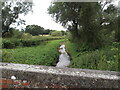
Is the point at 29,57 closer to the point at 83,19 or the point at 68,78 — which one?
the point at 83,19

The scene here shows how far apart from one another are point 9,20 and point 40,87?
371 inches

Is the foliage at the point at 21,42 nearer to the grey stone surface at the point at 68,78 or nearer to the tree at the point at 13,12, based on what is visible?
the tree at the point at 13,12

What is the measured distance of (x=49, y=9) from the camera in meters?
5.36

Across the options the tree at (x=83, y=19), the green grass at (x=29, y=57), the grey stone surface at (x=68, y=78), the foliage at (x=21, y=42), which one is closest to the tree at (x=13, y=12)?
the foliage at (x=21, y=42)

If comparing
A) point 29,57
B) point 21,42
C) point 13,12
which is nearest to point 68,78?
point 29,57

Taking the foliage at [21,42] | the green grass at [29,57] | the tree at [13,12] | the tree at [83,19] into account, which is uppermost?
the tree at [13,12]

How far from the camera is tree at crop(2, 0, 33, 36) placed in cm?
801

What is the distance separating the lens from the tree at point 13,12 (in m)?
8.01

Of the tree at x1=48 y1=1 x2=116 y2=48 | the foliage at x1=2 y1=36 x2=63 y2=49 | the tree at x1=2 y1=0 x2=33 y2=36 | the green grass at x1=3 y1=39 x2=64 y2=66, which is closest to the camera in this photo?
the green grass at x1=3 y1=39 x2=64 y2=66

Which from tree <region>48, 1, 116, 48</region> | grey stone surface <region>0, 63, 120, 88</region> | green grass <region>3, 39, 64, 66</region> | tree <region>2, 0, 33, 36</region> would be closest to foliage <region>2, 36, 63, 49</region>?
tree <region>2, 0, 33, 36</region>

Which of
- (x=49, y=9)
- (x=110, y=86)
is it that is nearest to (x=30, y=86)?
(x=110, y=86)

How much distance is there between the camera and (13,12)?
9062mm

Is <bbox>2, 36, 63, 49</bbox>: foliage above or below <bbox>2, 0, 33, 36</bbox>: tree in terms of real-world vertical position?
below

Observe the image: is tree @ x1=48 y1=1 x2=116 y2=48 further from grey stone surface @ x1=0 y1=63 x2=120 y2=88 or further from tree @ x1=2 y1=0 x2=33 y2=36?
tree @ x1=2 y1=0 x2=33 y2=36
